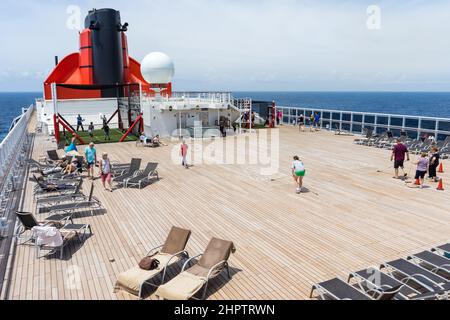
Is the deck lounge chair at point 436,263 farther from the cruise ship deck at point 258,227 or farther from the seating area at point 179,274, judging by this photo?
the seating area at point 179,274

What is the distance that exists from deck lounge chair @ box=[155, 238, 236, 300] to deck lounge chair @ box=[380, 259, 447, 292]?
8.51 ft

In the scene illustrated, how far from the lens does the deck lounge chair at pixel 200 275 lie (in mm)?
5195

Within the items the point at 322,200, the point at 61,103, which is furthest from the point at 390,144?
the point at 61,103

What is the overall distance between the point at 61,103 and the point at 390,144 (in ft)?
71.8

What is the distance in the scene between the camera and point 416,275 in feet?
17.3

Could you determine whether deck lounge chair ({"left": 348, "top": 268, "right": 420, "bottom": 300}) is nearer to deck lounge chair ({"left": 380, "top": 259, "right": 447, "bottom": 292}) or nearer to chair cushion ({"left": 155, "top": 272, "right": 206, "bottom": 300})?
deck lounge chair ({"left": 380, "top": 259, "right": 447, "bottom": 292})

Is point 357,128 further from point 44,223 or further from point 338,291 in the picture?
point 44,223

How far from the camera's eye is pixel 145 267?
5793 mm

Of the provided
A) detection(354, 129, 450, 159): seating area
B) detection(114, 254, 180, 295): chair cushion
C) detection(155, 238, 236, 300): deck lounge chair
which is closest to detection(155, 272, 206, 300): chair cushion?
detection(155, 238, 236, 300): deck lounge chair

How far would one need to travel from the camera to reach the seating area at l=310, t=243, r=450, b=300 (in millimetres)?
4789

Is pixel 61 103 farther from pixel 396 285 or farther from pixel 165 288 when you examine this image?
pixel 396 285

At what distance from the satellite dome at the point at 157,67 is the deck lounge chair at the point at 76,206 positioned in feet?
60.6

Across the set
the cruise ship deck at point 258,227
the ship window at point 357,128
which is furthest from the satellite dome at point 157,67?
the cruise ship deck at point 258,227

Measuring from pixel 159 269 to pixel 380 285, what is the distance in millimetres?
3279
